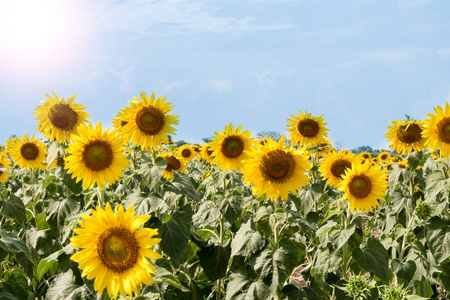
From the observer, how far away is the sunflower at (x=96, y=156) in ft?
12.8

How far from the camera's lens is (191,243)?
5051 mm

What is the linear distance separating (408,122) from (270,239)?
3701mm

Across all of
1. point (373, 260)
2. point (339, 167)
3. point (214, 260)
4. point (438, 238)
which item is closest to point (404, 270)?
point (438, 238)

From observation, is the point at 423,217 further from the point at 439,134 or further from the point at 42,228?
the point at 42,228

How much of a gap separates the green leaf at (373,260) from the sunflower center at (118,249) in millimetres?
2546

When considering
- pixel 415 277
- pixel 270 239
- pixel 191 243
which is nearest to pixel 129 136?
pixel 191 243

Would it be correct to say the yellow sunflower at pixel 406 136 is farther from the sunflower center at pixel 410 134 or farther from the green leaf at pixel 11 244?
the green leaf at pixel 11 244

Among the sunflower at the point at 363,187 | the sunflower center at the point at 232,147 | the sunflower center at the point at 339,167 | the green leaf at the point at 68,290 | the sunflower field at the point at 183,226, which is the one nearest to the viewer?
the sunflower field at the point at 183,226

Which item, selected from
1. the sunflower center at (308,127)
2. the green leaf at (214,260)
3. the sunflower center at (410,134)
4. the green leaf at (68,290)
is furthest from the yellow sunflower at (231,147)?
the sunflower center at (410,134)

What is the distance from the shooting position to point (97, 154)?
3.92 m

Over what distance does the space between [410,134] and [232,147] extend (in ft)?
10.3

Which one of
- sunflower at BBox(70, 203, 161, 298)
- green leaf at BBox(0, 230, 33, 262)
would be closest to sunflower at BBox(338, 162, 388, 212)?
sunflower at BBox(70, 203, 161, 298)

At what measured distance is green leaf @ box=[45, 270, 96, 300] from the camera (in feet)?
12.1

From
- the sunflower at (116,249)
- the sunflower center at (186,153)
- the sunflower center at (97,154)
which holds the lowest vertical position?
the sunflower at (116,249)
